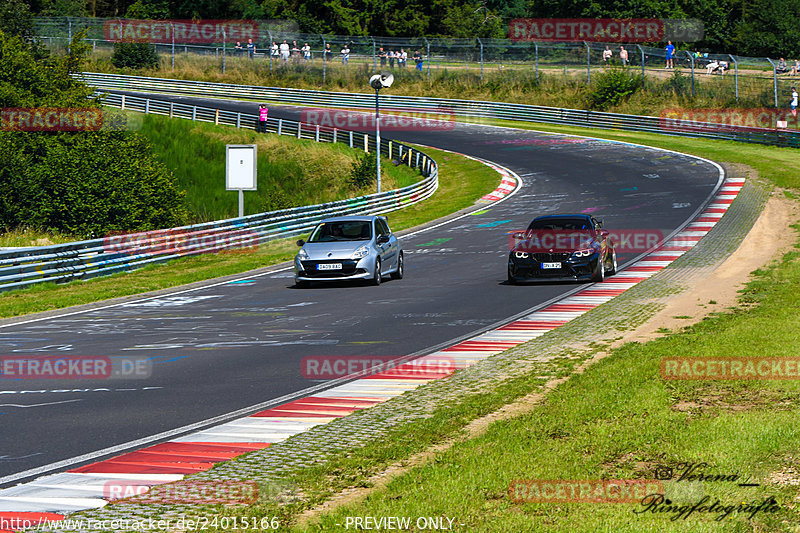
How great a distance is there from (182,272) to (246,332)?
1109 centimetres

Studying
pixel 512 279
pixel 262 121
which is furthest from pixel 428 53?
pixel 512 279

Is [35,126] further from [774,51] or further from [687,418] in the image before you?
[774,51]

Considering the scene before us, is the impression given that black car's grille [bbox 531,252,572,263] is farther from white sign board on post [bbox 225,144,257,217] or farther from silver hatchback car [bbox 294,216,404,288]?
white sign board on post [bbox 225,144,257,217]

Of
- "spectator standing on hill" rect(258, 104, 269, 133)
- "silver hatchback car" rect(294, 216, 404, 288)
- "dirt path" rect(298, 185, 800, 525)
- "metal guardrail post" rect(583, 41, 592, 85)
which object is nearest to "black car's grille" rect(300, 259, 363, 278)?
"silver hatchback car" rect(294, 216, 404, 288)

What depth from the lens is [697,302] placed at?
A: 16484 millimetres

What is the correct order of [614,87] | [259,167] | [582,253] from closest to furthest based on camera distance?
1. [582,253]
2. [259,167]
3. [614,87]

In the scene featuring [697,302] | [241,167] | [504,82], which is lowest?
[697,302]

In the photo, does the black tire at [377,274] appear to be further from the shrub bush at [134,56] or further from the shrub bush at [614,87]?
the shrub bush at [134,56]

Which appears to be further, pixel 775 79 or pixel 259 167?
pixel 259 167

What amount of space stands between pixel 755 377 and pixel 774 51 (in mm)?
88630

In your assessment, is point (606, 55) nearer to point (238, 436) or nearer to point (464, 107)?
point (464, 107)

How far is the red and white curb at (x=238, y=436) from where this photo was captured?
6.52 meters

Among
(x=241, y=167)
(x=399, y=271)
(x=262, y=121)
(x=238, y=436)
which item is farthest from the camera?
(x=262, y=121)

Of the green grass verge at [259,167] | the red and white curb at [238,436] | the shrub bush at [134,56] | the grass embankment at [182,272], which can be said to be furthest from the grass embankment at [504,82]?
the red and white curb at [238,436]
